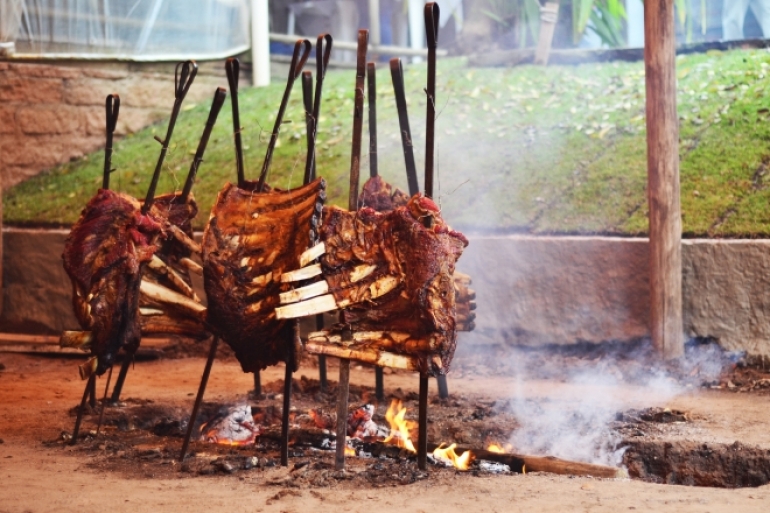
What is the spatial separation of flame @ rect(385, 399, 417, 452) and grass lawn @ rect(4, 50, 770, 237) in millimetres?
1696

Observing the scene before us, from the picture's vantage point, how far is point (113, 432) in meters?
5.74

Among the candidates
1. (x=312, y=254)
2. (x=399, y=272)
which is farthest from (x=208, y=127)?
(x=399, y=272)

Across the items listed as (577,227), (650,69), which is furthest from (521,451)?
(650,69)

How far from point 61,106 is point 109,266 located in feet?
24.7

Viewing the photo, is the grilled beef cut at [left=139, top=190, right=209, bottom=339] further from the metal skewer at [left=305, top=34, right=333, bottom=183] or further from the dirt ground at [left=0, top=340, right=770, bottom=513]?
the metal skewer at [left=305, top=34, right=333, bottom=183]

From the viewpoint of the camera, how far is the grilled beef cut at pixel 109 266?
4.97m

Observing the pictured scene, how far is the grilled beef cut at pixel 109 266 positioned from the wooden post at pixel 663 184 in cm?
423

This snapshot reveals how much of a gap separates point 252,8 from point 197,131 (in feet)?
7.97

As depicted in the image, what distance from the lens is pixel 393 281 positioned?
439 cm

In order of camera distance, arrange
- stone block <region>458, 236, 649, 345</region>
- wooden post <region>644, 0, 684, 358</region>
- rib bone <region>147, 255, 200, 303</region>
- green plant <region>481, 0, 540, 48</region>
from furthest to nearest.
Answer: green plant <region>481, 0, 540, 48</region>, stone block <region>458, 236, 649, 345</region>, wooden post <region>644, 0, 684, 358</region>, rib bone <region>147, 255, 200, 303</region>

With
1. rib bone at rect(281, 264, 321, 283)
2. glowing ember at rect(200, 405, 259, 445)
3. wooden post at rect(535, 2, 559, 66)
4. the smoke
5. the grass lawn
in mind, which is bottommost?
the smoke

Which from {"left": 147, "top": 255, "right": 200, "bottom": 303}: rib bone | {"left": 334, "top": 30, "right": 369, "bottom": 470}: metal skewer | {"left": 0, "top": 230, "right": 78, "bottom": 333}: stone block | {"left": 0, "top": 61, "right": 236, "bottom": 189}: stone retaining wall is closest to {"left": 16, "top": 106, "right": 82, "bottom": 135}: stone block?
{"left": 0, "top": 61, "right": 236, "bottom": 189}: stone retaining wall

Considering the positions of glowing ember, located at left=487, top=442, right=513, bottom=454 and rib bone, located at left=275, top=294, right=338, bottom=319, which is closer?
rib bone, located at left=275, top=294, right=338, bottom=319

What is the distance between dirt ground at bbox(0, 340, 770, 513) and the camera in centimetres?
399
